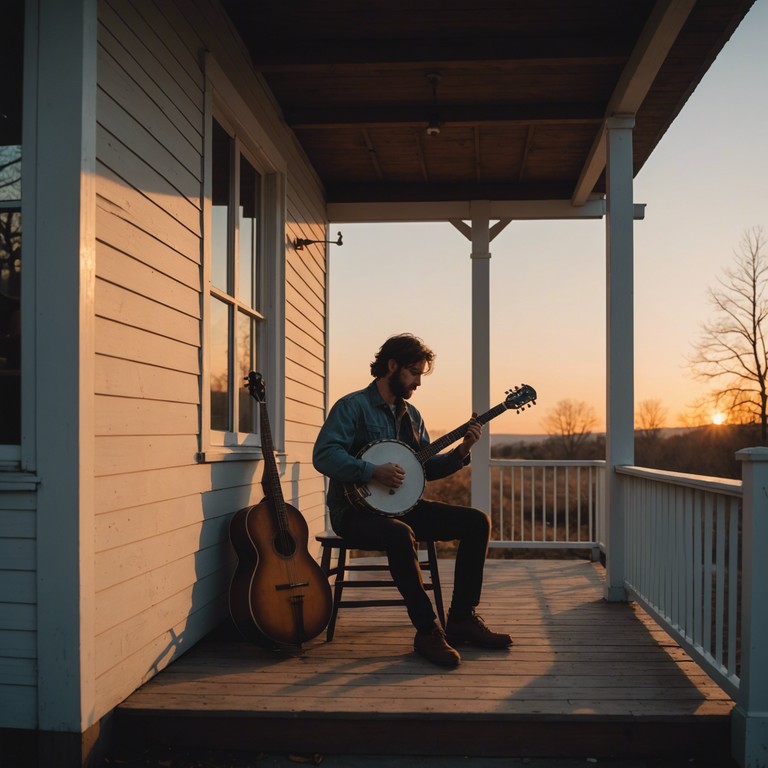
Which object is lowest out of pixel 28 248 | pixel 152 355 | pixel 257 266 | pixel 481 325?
pixel 152 355

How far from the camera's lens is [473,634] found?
3.45 meters

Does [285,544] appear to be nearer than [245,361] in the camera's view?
Yes

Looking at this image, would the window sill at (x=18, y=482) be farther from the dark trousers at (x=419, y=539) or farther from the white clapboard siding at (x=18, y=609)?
the dark trousers at (x=419, y=539)

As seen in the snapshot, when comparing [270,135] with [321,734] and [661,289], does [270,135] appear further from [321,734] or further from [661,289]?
[661,289]

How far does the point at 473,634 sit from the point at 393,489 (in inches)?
26.0

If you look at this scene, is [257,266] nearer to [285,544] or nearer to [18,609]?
[285,544]

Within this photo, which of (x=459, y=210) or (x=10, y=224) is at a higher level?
(x=459, y=210)

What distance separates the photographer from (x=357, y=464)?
134 inches

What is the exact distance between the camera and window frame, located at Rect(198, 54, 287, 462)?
3.45 metres

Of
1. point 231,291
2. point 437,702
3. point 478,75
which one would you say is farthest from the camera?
point 478,75

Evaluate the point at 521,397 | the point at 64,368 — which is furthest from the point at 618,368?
the point at 64,368

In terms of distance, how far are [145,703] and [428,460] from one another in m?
1.60

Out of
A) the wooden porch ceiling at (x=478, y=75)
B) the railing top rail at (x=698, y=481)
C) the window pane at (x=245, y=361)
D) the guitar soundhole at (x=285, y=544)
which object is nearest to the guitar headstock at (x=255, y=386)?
the window pane at (x=245, y=361)

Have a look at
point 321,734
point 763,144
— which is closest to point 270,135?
point 321,734
